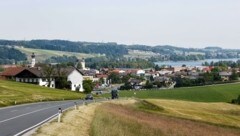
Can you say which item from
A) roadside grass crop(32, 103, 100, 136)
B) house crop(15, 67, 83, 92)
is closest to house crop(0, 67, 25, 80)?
house crop(15, 67, 83, 92)

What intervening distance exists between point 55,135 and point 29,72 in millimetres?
117115

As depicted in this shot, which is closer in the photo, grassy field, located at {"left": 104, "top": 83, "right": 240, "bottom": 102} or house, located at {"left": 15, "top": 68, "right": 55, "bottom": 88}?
grassy field, located at {"left": 104, "top": 83, "right": 240, "bottom": 102}

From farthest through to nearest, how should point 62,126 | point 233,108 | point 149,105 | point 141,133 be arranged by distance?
1. point 233,108
2. point 149,105
3. point 141,133
4. point 62,126

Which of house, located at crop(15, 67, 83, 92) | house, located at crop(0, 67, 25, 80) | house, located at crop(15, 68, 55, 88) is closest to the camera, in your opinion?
house, located at crop(15, 68, 55, 88)

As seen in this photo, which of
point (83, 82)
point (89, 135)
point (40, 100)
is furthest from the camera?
point (83, 82)

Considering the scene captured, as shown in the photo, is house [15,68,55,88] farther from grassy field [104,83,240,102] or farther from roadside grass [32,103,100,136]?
roadside grass [32,103,100,136]

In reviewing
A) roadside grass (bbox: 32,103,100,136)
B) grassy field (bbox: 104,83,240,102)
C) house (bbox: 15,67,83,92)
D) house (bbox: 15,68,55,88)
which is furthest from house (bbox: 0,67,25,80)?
roadside grass (bbox: 32,103,100,136)

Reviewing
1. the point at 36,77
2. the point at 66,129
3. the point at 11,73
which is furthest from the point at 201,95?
the point at 66,129

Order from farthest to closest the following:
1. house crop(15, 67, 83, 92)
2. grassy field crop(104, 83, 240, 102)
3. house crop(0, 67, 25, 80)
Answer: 1. house crop(0, 67, 25, 80)
2. house crop(15, 67, 83, 92)
3. grassy field crop(104, 83, 240, 102)

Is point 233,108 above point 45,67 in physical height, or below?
below

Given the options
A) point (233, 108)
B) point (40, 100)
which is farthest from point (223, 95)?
point (40, 100)

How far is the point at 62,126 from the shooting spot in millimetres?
31344

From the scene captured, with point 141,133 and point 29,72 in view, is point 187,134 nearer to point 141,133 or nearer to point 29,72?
point 141,133

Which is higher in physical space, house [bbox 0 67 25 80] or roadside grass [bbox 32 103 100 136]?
house [bbox 0 67 25 80]
